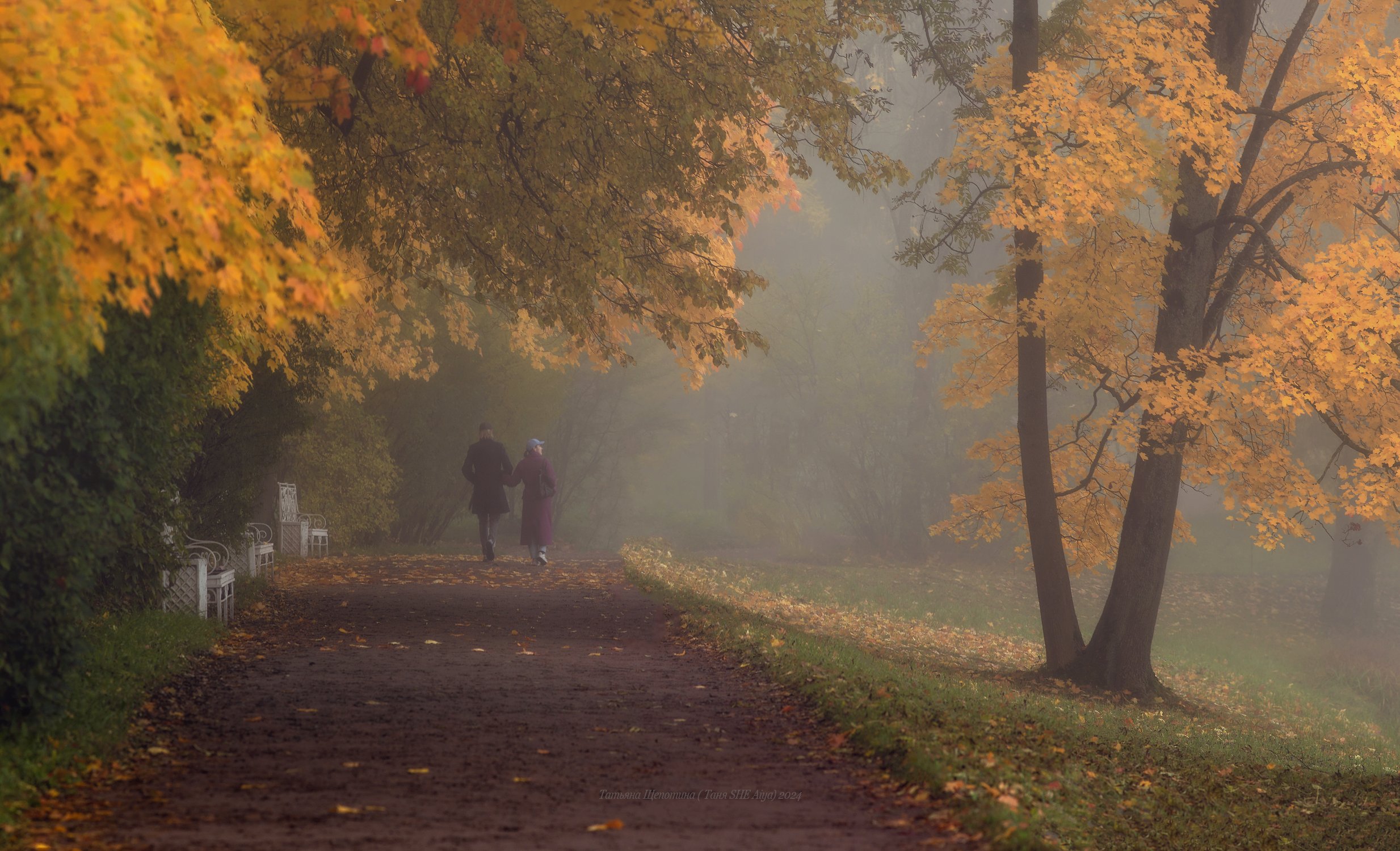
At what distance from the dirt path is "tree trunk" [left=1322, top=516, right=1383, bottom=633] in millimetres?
21573

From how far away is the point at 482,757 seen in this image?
5.88 metres

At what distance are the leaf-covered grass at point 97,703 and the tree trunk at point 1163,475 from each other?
922cm

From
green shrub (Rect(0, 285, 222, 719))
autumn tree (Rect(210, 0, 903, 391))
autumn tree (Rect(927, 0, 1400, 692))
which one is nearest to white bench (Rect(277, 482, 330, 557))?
autumn tree (Rect(210, 0, 903, 391))

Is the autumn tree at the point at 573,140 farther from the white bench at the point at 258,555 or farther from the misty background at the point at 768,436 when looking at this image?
the misty background at the point at 768,436

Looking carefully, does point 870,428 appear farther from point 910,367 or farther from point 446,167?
point 446,167

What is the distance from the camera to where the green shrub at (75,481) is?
5.29 meters

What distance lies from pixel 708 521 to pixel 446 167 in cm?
2927

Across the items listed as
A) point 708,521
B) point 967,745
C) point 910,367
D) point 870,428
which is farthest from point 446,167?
point 708,521

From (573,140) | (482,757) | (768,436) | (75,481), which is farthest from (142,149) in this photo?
(768,436)

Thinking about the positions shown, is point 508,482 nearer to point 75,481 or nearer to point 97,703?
point 97,703

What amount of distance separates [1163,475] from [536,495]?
9.09 metres

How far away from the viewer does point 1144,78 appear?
11.4 meters

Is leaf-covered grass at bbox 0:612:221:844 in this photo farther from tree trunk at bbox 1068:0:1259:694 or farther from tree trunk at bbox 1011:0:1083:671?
tree trunk at bbox 1068:0:1259:694

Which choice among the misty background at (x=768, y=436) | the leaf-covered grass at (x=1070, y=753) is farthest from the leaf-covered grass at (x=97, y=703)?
the misty background at (x=768, y=436)
